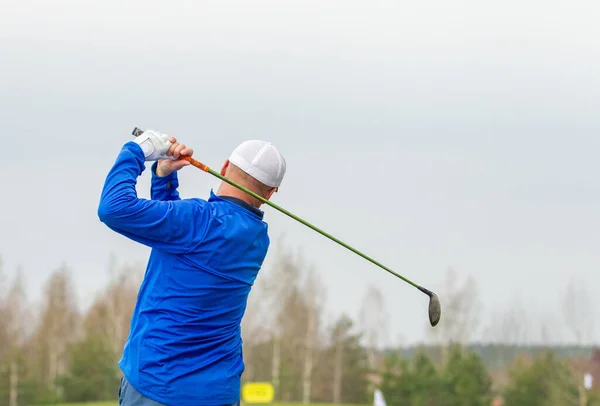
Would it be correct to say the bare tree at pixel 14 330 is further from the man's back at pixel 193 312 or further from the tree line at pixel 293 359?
the man's back at pixel 193 312

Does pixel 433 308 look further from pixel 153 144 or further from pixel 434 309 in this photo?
pixel 153 144

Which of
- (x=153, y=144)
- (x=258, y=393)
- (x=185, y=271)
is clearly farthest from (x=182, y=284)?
(x=258, y=393)

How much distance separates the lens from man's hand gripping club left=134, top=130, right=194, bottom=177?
Result: 19.9ft

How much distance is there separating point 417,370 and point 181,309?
171 feet

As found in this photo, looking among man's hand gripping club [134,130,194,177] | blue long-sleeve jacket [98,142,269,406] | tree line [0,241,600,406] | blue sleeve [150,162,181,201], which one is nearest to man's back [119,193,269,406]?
blue long-sleeve jacket [98,142,269,406]

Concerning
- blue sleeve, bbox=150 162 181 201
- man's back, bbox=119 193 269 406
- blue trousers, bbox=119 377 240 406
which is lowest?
blue trousers, bbox=119 377 240 406

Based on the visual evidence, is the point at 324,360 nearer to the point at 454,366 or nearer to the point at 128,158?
the point at 454,366

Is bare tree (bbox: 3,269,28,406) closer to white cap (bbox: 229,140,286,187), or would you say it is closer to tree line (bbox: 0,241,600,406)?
tree line (bbox: 0,241,600,406)

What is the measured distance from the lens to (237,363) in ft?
20.8

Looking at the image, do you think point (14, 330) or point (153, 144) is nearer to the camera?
point (153, 144)

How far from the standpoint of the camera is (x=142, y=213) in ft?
18.8

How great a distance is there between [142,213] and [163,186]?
2.97 ft

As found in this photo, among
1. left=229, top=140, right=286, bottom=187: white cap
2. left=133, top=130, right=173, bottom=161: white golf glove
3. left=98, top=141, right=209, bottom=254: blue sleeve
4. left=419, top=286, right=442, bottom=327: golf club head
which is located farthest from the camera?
left=419, top=286, right=442, bottom=327: golf club head

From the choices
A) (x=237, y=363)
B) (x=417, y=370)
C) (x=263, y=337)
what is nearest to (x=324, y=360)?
(x=263, y=337)
